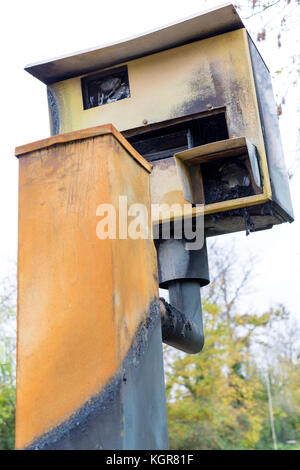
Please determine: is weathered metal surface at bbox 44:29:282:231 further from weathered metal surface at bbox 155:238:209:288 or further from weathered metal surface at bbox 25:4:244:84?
weathered metal surface at bbox 155:238:209:288

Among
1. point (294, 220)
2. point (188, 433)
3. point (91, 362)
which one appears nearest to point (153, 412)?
point (91, 362)

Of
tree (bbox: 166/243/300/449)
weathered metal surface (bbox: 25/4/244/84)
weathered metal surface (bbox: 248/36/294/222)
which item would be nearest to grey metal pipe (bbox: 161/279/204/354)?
weathered metal surface (bbox: 248/36/294/222)

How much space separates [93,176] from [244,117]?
129cm

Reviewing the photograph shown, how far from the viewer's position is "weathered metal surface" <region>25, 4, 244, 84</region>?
96.5 inches

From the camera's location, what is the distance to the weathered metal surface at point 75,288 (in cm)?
117

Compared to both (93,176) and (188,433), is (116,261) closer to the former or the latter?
(93,176)

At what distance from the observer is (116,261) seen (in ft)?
4.02

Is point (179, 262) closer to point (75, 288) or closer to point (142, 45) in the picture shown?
point (142, 45)

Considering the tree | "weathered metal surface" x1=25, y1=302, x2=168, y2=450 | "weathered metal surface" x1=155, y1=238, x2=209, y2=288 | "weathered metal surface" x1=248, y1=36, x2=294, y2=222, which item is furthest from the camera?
the tree

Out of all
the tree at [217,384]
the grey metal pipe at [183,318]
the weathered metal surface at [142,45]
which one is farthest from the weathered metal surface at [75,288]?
the tree at [217,384]

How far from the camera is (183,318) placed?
192cm

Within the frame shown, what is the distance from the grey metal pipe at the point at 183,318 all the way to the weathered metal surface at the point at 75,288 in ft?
0.88

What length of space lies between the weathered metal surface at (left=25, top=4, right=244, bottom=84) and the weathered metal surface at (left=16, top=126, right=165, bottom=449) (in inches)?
50.0
